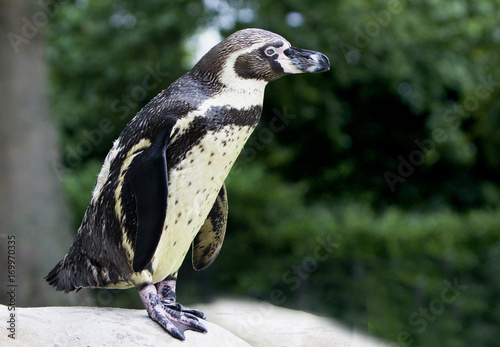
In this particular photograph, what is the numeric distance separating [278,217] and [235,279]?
67cm

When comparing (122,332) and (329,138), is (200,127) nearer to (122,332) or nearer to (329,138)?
(122,332)

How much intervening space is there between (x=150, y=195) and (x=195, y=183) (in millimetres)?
165

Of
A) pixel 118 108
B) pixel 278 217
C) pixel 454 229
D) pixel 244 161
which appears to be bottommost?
pixel 454 229

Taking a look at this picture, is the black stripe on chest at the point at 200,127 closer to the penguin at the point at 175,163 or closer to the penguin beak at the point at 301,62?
the penguin at the point at 175,163

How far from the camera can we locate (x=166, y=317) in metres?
2.04

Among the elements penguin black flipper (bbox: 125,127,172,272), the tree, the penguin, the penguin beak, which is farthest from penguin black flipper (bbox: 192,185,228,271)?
the tree

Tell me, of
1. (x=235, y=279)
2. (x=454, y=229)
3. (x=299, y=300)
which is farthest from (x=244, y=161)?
(x=454, y=229)

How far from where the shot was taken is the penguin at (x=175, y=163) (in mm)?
1929

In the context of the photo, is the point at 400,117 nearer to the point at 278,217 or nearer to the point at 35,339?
the point at 278,217

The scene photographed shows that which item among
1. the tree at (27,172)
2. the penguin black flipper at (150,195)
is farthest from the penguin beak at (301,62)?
the tree at (27,172)

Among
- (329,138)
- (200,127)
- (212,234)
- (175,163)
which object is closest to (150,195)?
(175,163)

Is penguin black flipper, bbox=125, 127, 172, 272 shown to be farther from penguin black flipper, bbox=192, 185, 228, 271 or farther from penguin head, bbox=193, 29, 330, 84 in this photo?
penguin black flipper, bbox=192, 185, 228, 271

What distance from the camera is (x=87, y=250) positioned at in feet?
6.99

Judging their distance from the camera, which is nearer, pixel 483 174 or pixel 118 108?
pixel 118 108
